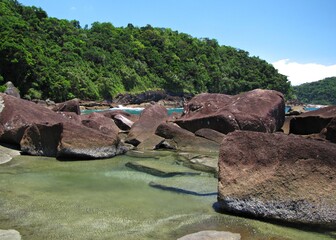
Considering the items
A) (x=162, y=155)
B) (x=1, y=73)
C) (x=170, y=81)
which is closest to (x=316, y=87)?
(x=170, y=81)

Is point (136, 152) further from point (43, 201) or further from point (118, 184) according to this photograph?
point (43, 201)

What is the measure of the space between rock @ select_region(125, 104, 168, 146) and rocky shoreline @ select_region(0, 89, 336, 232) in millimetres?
40

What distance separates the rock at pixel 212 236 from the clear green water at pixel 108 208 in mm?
265

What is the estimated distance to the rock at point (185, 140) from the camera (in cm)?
1286

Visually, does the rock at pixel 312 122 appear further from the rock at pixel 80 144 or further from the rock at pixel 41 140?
the rock at pixel 41 140

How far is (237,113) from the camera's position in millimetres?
14031

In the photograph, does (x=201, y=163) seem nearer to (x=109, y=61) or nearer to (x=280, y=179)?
(x=280, y=179)

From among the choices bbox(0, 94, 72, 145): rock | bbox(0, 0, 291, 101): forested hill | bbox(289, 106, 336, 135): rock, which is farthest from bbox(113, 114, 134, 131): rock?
bbox(0, 0, 291, 101): forested hill

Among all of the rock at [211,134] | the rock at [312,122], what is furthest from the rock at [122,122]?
the rock at [312,122]

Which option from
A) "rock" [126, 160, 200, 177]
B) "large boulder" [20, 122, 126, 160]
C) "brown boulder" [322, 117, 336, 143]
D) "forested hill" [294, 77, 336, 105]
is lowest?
"rock" [126, 160, 200, 177]

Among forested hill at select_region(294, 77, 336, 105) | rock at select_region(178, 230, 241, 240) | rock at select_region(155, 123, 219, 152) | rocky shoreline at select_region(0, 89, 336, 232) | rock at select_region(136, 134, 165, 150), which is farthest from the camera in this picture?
forested hill at select_region(294, 77, 336, 105)

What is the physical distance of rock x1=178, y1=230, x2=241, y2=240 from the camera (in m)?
4.85

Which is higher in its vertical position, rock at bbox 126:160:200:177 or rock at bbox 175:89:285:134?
rock at bbox 175:89:285:134

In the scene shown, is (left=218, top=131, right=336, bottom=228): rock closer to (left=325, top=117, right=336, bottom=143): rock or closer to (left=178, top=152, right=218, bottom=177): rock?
(left=178, top=152, right=218, bottom=177): rock
